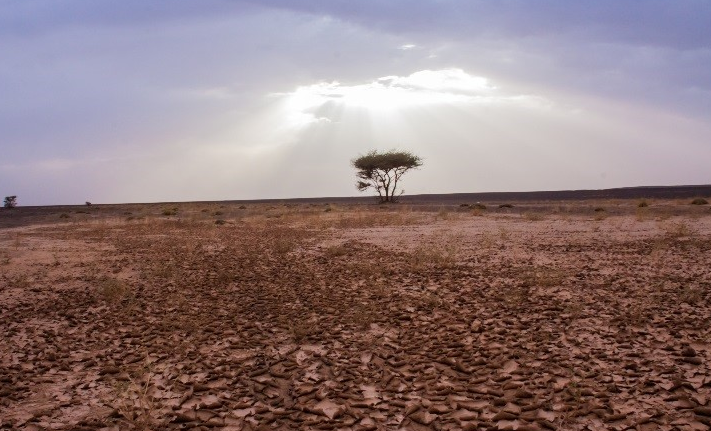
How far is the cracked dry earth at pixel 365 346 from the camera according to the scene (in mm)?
4941

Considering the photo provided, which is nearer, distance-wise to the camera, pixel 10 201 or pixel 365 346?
pixel 365 346

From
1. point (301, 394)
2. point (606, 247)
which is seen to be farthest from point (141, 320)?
point (606, 247)

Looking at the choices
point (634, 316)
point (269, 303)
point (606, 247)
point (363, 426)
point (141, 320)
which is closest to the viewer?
point (363, 426)

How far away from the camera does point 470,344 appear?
6.80 m

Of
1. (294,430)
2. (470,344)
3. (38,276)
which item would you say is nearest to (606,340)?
(470,344)

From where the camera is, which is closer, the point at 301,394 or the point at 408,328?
the point at 301,394

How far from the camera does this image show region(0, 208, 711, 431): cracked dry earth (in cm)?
494

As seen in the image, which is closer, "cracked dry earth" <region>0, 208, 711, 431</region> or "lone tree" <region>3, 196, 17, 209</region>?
"cracked dry earth" <region>0, 208, 711, 431</region>

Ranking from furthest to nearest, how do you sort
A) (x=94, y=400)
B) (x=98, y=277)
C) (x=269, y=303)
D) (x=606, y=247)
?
(x=606, y=247) → (x=98, y=277) → (x=269, y=303) → (x=94, y=400)

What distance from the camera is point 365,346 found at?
695 cm

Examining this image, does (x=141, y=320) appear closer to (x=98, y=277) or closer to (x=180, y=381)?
(x=180, y=381)

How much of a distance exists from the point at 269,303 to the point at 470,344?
167 inches

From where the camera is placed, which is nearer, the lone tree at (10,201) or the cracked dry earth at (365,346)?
the cracked dry earth at (365,346)

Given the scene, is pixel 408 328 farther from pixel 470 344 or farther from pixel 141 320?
pixel 141 320
